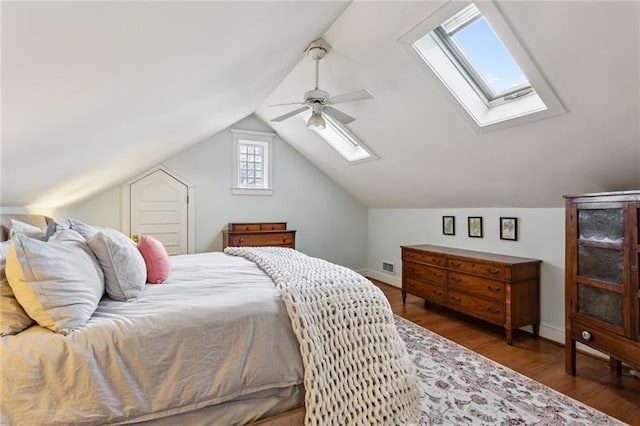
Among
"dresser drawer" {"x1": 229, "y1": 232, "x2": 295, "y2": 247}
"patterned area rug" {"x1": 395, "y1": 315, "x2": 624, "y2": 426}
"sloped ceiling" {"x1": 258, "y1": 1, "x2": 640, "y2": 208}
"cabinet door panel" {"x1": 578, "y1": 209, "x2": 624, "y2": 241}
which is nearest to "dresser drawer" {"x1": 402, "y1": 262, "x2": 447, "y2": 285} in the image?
"sloped ceiling" {"x1": 258, "y1": 1, "x2": 640, "y2": 208}

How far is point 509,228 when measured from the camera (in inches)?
135

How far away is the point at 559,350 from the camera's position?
111 inches

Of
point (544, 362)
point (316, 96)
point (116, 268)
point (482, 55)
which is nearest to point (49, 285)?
point (116, 268)

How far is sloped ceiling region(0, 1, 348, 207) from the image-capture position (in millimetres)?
883

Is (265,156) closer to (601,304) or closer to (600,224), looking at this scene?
(600,224)

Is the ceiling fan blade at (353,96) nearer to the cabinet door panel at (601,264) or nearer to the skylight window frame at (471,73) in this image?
the skylight window frame at (471,73)

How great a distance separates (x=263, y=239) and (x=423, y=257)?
218 cm

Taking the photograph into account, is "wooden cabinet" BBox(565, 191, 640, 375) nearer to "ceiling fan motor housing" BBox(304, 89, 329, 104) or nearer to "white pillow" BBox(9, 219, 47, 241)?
"ceiling fan motor housing" BBox(304, 89, 329, 104)

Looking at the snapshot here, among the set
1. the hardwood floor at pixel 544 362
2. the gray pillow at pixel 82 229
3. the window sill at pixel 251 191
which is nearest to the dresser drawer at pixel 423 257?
the hardwood floor at pixel 544 362

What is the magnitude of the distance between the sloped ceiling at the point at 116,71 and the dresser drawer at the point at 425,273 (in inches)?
105

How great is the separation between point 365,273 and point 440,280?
2.26 metres

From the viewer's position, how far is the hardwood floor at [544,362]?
207cm

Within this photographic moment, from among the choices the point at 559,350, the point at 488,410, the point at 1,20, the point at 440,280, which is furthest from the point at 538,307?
the point at 1,20

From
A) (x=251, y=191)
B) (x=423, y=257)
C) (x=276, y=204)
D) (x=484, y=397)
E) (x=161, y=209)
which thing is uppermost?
(x=251, y=191)
